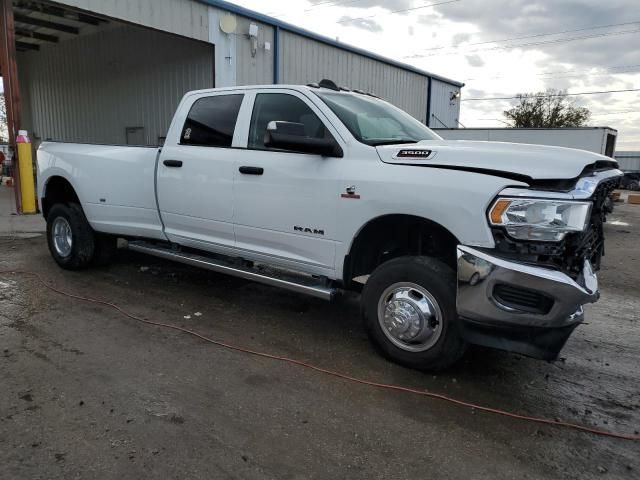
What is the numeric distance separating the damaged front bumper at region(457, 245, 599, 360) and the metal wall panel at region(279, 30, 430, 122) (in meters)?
11.8

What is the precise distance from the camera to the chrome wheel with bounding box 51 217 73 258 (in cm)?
638

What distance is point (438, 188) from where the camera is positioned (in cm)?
339

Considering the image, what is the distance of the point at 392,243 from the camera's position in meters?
4.16

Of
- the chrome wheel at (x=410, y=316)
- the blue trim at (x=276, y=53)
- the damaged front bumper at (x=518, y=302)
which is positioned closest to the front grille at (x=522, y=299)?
the damaged front bumper at (x=518, y=302)

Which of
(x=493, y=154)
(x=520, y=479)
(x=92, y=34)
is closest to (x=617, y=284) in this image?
(x=493, y=154)

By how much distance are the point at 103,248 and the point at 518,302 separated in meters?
5.18

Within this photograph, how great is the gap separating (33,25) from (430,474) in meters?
18.8

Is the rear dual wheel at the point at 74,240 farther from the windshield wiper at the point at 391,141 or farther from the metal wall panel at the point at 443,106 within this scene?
the metal wall panel at the point at 443,106

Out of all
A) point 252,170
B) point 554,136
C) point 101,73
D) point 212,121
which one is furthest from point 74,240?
point 554,136

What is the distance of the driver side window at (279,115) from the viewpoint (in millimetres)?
4285

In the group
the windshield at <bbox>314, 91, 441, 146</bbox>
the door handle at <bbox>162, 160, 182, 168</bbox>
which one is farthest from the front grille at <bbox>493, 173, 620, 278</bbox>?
the door handle at <bbox>162, 160, 182, 168</bbox>

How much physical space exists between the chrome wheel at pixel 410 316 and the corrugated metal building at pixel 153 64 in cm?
913

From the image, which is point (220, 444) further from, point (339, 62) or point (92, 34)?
point (92, 34)

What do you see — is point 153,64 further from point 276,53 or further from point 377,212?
point 377,212
